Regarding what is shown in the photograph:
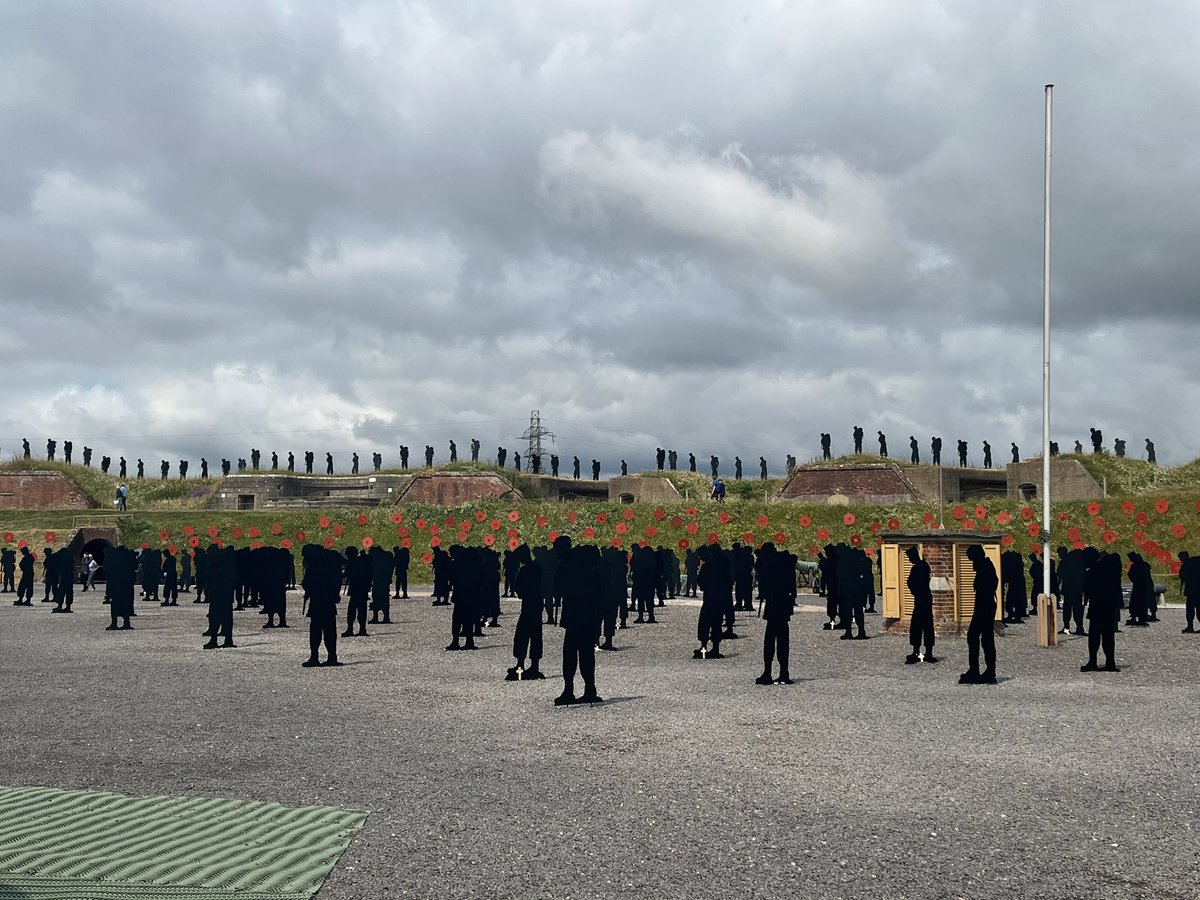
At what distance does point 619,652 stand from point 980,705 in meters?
7.95

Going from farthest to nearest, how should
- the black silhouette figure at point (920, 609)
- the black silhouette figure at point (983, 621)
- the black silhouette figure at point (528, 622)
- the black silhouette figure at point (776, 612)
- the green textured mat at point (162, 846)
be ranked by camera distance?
the black silhouette figure at point (920, 609)
the black silhouette figure at point (528, 622)
the black silhouette figure at point (776, 612)
the black silhouette figure at point (983, 621)
the green textured mat at point (162, 846)

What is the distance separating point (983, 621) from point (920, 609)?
2395 millimetres

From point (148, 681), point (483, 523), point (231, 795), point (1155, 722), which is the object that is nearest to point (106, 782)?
point (231, 795)

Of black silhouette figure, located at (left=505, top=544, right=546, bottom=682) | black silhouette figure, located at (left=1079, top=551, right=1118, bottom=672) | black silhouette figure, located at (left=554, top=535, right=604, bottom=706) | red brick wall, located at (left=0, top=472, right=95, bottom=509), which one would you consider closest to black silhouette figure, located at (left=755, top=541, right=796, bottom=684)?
black silhouette figure, located at (left=554, top=535, right=604, bottom=706)

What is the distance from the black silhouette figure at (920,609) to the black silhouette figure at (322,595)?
926 centimetres

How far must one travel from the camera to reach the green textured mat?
5.82 meters

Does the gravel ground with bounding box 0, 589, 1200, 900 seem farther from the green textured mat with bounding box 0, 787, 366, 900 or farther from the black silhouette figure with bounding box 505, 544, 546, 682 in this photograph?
the black silhouette figure with bounding box 505, 544, 546, 682

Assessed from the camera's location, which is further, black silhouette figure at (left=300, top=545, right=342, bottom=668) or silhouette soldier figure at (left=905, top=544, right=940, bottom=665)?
black silhouette figure at (left=300, top=545, right=342, bottom=668)

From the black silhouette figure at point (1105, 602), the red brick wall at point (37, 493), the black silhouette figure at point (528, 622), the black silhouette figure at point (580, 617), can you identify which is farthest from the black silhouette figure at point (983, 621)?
the red brick wall at point (37, 493)

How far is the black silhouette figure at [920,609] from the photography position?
53.5 feet

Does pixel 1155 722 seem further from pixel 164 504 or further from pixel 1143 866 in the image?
pixel 164 504

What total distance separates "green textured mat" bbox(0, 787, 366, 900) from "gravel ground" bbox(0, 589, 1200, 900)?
272 millimetres

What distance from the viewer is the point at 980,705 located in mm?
12227

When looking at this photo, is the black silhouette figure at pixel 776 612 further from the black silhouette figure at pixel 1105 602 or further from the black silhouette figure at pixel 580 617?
the black silhouette figure at pixel 1105 602
